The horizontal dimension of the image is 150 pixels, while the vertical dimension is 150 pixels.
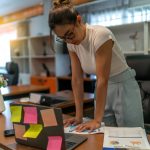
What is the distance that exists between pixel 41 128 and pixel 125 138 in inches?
15.7

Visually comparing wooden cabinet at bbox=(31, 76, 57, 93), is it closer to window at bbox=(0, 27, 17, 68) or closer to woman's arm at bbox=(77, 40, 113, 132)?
window at bbox=(0, 27, 17, 68)

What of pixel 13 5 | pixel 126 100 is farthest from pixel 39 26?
pixel 126 100

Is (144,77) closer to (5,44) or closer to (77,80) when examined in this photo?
(77,80)

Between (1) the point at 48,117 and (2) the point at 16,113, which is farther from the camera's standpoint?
(2) the point at 16,113

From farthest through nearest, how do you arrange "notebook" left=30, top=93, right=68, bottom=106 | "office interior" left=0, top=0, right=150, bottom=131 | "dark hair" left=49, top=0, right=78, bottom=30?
"office interior" left=0, top=0, right=150, bottom=131 < "notebook" left=30, top=93, right=68, bottom=106 < "dark hair" left=49, top=0, right=78, bottom=30

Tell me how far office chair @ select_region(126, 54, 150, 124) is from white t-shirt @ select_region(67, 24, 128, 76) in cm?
48

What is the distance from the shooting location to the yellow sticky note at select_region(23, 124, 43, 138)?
1187mm

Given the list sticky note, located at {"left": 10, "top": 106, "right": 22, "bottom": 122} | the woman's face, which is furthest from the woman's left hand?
the woman's face

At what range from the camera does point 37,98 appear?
2385mm

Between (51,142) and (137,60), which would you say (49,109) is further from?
(137,60)

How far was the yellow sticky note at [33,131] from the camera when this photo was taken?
1187 mm

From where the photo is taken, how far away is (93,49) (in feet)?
4.73

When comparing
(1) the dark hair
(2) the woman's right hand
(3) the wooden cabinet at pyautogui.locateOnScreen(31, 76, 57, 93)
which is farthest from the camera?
(3) the wooden cabinet at pyautogui.locateOnScreen(31, 76, 57, 93)

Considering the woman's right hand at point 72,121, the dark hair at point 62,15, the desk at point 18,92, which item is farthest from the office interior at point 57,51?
the woman's right hand at point 72,121
